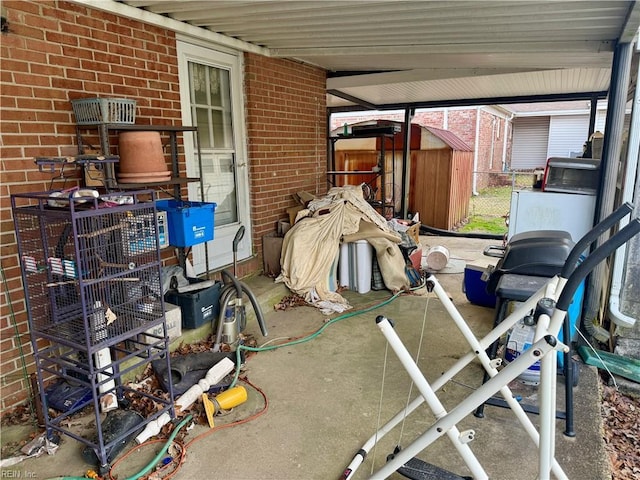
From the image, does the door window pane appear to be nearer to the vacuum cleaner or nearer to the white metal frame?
the vacuum cleaner

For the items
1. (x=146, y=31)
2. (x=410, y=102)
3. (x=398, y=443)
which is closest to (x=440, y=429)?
(x=398, y=443)

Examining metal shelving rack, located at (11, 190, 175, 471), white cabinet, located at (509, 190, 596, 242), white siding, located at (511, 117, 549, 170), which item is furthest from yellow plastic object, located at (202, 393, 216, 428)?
white siding, located at (511, 117, 549, 170)

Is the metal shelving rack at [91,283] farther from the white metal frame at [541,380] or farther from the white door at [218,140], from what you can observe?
the white door at [218,140]

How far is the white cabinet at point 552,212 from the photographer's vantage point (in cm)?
397

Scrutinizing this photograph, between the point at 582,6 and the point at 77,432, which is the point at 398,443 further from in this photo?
the point at 582,6

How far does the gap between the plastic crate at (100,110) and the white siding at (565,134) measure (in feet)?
48.1

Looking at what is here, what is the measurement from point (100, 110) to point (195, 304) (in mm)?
1620

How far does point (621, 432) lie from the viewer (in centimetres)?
269

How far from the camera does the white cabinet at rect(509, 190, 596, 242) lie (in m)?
3.97

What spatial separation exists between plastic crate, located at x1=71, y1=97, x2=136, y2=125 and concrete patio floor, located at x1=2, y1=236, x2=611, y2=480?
203 centimetres

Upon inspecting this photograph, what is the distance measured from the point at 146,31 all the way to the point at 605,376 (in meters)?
4.69

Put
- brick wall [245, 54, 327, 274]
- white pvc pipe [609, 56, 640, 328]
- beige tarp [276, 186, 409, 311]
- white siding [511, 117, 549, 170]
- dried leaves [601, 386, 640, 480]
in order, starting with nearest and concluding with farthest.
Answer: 1. dried leaves [601, 386, 640, 480]
2. white pvc pipe [609, 56, 640, 328]
3. beige tarp [276, 186, 409, 311]
4. brick wall [245, 54, 327, 274]
5. white siding [511, 117, 549, 170]

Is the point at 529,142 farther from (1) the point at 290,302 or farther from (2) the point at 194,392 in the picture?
(2) the point at 194,392

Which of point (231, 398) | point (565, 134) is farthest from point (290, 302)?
point (565, 134)
